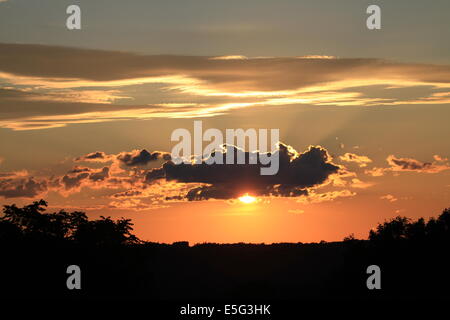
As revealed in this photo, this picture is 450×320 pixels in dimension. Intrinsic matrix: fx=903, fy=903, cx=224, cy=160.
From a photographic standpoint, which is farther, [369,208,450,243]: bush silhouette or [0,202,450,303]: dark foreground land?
[369,208,450,243]: bush silhouette

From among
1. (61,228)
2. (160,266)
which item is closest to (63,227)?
(61,228)

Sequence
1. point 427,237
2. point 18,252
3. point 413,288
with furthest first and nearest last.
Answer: point 427,237, point 413,288, point 18,252

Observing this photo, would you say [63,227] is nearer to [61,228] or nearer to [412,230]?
[61,228]

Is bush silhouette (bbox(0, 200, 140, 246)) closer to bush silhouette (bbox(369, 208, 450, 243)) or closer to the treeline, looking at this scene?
the treeline

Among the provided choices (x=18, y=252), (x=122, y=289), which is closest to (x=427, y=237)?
(x=122, y=289)

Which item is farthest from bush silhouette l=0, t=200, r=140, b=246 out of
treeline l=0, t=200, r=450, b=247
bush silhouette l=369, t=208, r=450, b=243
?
bush silhouette l=369, t=208, r=450, b=243

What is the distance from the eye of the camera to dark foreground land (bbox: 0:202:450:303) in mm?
109938

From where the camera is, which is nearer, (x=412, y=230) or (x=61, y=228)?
Answer: (x=61, y=228)

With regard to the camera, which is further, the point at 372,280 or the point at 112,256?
the point at 372,280

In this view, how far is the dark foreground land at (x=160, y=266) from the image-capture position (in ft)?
361

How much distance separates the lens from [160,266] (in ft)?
641
